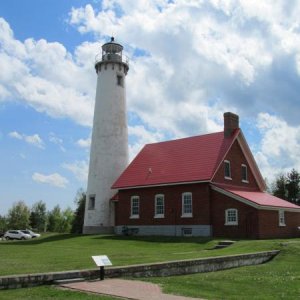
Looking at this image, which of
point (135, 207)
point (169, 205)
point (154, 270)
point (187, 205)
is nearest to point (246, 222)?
point (187, 205)

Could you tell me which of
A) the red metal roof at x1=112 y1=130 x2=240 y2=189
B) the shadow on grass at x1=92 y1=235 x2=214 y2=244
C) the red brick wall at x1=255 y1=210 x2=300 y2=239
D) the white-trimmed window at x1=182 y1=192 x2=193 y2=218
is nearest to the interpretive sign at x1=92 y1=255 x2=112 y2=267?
the shadow on grass at x1=92 y1=235 x2=214 y2=244

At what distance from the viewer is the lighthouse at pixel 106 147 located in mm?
42469

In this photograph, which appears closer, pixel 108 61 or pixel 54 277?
pixel 54 277

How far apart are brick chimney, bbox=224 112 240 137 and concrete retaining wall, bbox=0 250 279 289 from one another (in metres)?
18.1

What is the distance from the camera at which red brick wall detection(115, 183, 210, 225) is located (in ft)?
111

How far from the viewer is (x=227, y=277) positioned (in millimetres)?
14508

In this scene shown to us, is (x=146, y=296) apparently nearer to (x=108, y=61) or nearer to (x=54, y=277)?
(x=54, y=277)

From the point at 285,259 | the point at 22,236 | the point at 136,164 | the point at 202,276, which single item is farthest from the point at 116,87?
the point at 202,276

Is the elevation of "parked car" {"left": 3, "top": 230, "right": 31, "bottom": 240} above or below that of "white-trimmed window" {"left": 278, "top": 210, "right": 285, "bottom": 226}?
below

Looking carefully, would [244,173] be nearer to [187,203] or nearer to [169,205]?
[187,203]

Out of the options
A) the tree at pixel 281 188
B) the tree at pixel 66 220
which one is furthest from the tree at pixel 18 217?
the tree at pixel 281 188

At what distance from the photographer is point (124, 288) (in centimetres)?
1116

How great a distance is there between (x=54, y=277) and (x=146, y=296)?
2973mm

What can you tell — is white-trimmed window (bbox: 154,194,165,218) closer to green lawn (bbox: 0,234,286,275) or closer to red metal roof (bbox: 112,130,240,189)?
red metal roof (bbox: 112,130,240,189)
